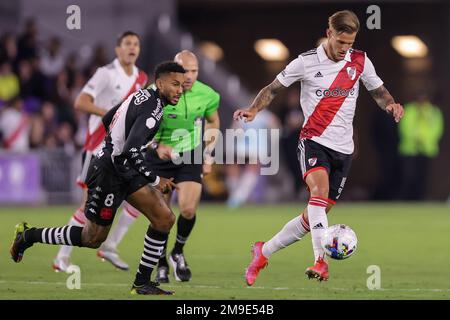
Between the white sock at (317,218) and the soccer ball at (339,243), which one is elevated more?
the white sock at (317,218)

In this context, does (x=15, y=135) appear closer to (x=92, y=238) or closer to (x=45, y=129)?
(x=45, y=129)

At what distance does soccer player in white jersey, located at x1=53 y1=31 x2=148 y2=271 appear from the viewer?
12781mm

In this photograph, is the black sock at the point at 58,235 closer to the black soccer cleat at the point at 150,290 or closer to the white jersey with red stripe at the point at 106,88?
the black soccer cleat at the point at 150,290

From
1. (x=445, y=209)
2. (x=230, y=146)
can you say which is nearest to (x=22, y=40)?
(x=230, y=146)

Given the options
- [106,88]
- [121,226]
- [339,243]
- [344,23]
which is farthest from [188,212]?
[344,23]

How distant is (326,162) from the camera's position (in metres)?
11.1

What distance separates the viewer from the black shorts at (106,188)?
1042cm

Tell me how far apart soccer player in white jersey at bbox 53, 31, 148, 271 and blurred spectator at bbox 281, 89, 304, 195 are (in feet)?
39.6

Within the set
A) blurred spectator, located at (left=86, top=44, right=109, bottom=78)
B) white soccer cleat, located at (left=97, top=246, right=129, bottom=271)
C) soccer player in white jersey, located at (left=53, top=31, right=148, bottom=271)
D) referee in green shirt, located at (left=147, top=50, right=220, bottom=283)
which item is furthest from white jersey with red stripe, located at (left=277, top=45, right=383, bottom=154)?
blurred spectator, located at (left=86, top=44, right=109, bottom=78)

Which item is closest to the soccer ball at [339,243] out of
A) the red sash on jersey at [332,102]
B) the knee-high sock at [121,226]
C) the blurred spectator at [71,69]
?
the red sash on jersey at [332,102]

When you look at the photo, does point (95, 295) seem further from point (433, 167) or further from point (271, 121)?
point (433, 167)

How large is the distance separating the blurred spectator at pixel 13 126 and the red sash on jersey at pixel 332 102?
12.8m

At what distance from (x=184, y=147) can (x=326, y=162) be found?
5.41 feet

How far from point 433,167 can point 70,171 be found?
928 cm
